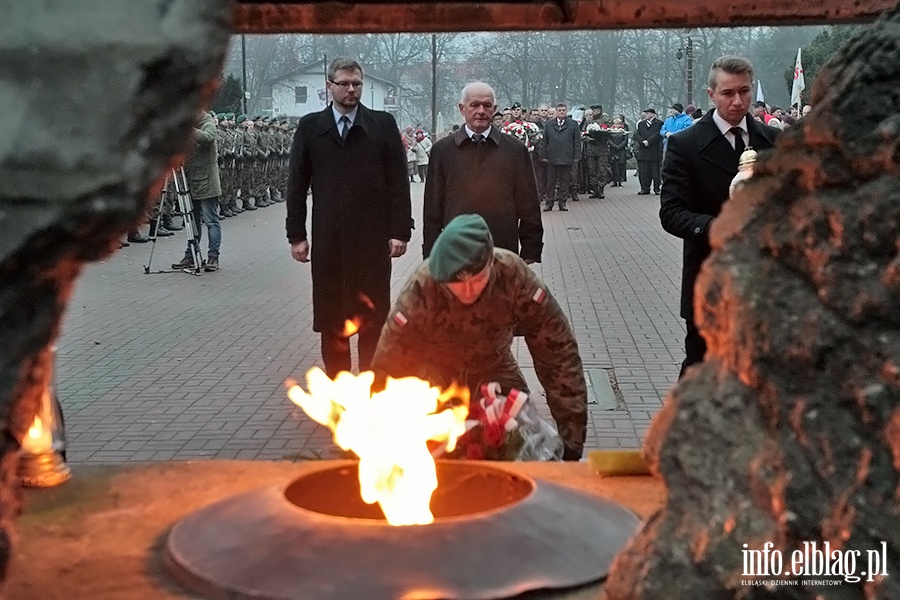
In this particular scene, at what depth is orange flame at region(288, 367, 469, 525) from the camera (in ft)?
9.54

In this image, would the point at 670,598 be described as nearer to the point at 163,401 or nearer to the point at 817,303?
the point at 817,303

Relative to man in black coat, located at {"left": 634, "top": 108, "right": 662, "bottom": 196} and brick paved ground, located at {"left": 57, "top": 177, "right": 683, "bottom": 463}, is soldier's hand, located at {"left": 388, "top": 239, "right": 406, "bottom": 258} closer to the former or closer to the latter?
brick paved ground, located at {"left": 57, "top": 177, "right": 683, "bottom": 463}

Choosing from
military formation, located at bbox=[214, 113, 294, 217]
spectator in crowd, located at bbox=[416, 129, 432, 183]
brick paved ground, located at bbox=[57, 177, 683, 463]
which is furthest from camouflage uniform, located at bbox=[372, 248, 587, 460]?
spectator in crowd, located at bbox=[416, 129, 432, 183]

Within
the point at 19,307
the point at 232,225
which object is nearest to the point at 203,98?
the point at 19,307

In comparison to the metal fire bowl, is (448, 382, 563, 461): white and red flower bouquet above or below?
below

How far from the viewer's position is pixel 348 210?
18.9 feet

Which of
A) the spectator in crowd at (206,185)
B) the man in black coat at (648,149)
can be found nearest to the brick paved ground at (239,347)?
the spectator in crowd at (206,185)

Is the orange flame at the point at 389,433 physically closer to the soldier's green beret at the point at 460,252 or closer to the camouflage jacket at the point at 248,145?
the soldier's green beret at the point at 460,252

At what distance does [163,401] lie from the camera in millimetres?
6566

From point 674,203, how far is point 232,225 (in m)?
15.3

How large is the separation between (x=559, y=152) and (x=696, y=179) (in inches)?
618

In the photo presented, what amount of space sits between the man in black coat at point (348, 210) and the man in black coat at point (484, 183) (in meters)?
0.30

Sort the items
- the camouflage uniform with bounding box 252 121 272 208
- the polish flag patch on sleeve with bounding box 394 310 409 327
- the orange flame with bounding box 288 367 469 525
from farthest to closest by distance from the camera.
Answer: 1. the camouflage uniform with bounding box 252 121 272 208
2. the polish flag patch on sleeve with bounding box 394 310 409 327
3. the orange flame with bounding box 288 367 469 525

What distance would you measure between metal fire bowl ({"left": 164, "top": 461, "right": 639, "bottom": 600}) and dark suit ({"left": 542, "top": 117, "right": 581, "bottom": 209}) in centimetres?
1783
